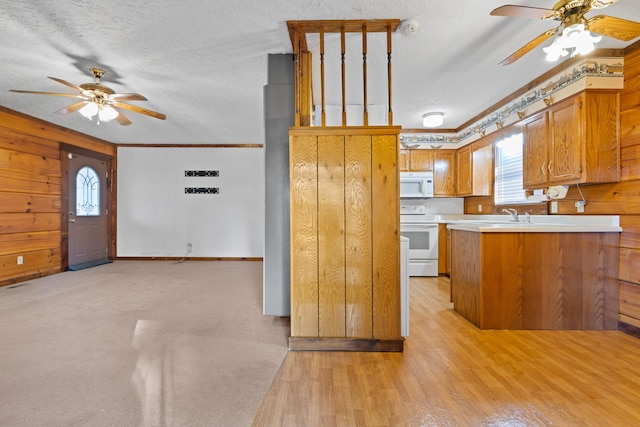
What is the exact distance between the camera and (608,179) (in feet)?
8.27

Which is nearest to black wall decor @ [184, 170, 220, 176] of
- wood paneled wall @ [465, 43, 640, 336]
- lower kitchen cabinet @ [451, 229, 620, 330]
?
lower kitchen cabinet @ [451, 229, 620, 330]

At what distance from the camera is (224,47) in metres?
2.54

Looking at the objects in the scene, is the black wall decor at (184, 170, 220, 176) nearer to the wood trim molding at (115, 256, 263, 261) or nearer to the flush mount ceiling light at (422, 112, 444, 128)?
the wood trim molding at (115, 256, 263, 261)

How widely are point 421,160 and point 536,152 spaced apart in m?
1.91

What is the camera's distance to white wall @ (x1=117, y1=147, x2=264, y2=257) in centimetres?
598

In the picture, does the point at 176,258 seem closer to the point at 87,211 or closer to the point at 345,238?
the point at 87,211

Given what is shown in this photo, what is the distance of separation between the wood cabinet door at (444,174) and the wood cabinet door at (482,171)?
441 mm

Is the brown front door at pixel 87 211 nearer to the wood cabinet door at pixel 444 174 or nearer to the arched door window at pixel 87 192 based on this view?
the arched door window at pixel 87 192

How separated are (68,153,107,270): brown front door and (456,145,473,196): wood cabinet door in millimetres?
6509

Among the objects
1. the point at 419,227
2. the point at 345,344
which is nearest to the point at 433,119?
the point at 419,227

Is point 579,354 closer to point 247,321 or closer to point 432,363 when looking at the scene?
point 432,363

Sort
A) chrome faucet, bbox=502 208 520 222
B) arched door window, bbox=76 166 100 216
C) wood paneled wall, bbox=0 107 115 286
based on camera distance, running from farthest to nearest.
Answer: arched door window, bbox=76 166 100 216 < wood paneled wall, bbox=0 107 115 286 < chrome faucet, bbox=502 208 520 222

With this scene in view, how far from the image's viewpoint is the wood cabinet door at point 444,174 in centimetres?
486

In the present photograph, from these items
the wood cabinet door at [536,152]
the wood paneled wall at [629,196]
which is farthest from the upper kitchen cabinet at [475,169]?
the wood paneled wall at [629,196]
